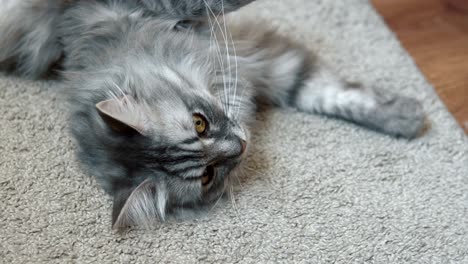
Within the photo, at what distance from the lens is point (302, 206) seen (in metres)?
1.43

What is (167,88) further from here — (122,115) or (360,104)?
(360,104)

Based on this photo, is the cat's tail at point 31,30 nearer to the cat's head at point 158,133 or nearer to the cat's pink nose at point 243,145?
the cat's head at point 158,133

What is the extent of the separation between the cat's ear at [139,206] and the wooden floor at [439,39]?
A: 95cm

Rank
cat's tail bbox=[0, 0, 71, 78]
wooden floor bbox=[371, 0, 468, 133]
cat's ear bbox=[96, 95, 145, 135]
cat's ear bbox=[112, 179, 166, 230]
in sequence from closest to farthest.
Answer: cat's ear bbox=[96, 95, 145, 135] < cat's ear bbox=[112, 179, 166, 230] < cat's tail bbox=[0, 0, 71, 78] < wooden floor bbox=[371, 0, 468, 133]

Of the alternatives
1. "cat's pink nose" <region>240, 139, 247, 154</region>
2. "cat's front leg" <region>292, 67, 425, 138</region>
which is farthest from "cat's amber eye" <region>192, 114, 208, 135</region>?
"cat's front leg" <region>292, 67, 425, 138</region>

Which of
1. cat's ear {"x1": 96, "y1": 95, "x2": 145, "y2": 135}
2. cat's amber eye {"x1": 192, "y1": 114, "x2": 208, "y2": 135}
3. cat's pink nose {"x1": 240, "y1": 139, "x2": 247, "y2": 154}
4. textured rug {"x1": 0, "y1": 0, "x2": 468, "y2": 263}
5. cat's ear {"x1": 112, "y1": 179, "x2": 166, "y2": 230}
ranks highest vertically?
cat's ear {"x1": 96, "y1": 95, "x2": 145, "y2": 135}

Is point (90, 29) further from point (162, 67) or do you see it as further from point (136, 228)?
point (136, 228)

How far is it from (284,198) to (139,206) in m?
0.40

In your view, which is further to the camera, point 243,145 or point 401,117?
point 401,117

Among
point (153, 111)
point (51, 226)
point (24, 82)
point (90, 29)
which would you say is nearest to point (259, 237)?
point (153, 111)

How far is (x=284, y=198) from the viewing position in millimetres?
1445

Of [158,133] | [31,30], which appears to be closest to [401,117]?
[158,133]

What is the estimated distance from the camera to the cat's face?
121cm

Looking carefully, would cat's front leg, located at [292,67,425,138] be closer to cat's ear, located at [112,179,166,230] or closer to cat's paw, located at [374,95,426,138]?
cat's paw, located at [374,95,426,138]
